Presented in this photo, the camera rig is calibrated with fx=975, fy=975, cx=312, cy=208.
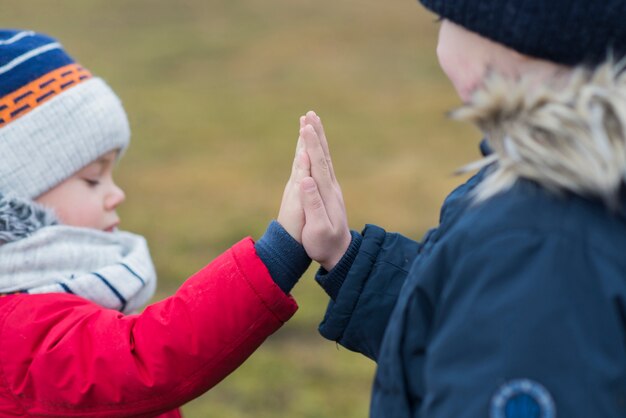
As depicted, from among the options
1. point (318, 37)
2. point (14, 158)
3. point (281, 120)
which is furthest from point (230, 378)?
point (318, 37)

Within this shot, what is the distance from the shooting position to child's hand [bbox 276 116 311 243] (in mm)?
2217

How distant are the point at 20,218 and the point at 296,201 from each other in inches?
29.2

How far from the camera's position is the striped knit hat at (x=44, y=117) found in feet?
8.25

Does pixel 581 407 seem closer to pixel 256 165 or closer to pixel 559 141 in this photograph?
pixel 559 141

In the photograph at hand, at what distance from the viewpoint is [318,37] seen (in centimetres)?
1517

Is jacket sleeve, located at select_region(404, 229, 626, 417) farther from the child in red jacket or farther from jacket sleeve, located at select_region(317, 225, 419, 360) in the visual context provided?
the child in red jacket

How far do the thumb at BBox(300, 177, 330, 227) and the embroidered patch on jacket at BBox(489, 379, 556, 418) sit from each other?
0.83m

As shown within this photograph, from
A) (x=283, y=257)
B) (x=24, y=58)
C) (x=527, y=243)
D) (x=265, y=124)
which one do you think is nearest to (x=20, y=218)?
(x=24, y=58)

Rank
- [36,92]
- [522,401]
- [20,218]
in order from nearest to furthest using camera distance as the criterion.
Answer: [522,401] → [20,218] → [36,92]

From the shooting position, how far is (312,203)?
2184 millimetres

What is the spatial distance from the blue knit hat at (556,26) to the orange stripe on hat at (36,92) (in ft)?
4.41

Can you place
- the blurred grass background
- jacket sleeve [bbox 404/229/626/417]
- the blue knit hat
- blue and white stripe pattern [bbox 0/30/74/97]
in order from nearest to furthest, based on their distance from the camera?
jacket sleeve [bbox 404/229/626/417]
the blue knit hat
blue and white stripe pattern [bbox 0/30/74/97]
the blurred grass background

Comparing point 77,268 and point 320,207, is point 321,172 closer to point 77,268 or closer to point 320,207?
point 320,207

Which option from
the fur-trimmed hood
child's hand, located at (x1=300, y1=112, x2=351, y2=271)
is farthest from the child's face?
the fur-trimmed hood
